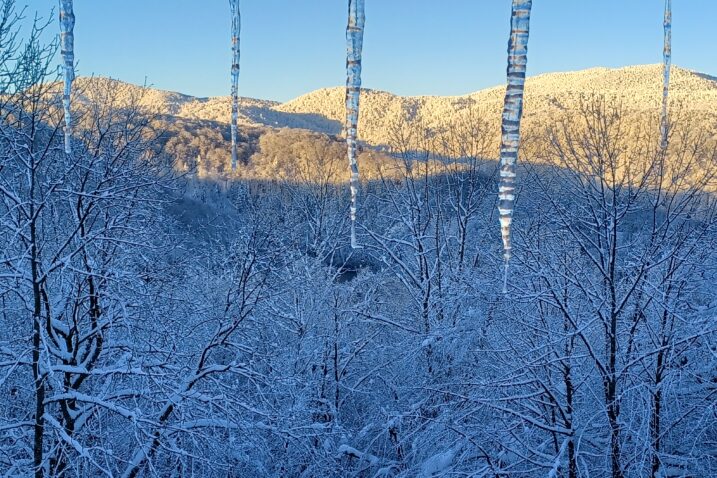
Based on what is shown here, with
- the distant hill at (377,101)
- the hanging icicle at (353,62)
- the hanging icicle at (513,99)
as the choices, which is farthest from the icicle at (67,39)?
the distant hill at (377,101)

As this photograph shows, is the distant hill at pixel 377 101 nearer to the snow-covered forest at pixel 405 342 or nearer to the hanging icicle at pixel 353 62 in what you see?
the snow-covered forest at pixel 405 342

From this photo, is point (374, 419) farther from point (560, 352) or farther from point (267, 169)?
point (267, 169)

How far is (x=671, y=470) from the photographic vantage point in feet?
18.5

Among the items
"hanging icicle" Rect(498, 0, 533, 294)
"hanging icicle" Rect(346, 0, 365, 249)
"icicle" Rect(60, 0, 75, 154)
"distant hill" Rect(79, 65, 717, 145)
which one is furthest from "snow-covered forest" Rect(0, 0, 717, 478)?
"distant hill" Rect(79, 65, 717, 145)

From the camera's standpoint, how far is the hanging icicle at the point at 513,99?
4188 mm

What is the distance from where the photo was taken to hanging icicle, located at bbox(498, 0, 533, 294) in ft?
13.7

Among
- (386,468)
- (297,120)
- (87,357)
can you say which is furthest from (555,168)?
(297,120)

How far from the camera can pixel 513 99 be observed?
426cm

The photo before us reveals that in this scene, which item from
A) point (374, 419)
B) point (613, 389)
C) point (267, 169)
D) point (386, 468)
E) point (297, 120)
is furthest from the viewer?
point (297, 120)

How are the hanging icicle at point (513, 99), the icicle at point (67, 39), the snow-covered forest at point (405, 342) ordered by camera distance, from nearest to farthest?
1. the hanging icicle at point (513, 99)
2. the snow-covered forest at point (405, 342)
3. the icicle at point (67, 39)

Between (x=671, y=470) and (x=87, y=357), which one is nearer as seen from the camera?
(x=671, y=470)

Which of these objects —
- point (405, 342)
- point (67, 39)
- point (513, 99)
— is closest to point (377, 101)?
point (405, 342)

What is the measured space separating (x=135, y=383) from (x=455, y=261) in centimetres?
702

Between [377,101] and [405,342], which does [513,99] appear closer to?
[405,342]
